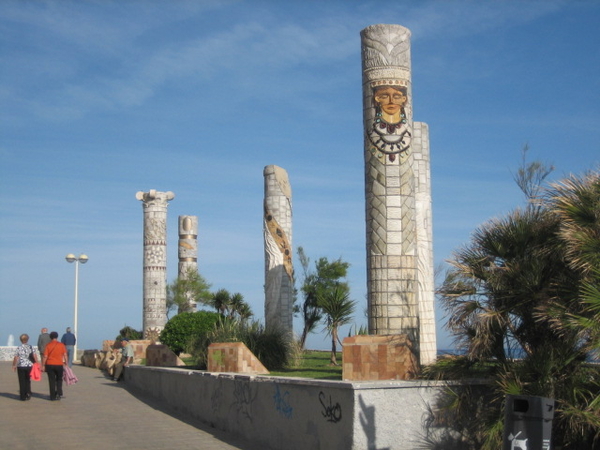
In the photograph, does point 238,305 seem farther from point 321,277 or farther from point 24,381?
point 24,381

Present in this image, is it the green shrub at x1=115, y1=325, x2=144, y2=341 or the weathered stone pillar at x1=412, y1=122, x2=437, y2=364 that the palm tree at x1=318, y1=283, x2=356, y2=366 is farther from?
the green shrub at x1=115, y1=325, x2=144, y2=341

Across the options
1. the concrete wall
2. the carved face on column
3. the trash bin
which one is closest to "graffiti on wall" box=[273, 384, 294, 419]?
the concrete wall

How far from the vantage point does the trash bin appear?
6.32m

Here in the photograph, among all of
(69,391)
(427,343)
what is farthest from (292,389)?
(69,391)

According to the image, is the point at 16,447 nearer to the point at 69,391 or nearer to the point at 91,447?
the point at 91,447

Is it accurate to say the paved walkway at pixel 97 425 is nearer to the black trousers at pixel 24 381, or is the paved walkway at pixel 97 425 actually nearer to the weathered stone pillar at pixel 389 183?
the black trousers at pixel 24 381

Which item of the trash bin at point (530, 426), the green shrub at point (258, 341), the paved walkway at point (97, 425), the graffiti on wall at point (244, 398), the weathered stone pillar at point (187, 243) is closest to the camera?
the trash bin at point (530, 426)

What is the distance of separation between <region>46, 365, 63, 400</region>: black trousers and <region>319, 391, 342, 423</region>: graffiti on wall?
8466mm

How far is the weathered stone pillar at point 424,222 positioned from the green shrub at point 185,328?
19.7ft

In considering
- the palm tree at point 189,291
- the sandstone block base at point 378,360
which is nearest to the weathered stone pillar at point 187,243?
the palm tree at point 189,291

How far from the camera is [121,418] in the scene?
48.7ft

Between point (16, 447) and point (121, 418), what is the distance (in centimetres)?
342

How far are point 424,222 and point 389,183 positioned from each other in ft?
15.9

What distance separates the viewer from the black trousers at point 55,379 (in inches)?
658
